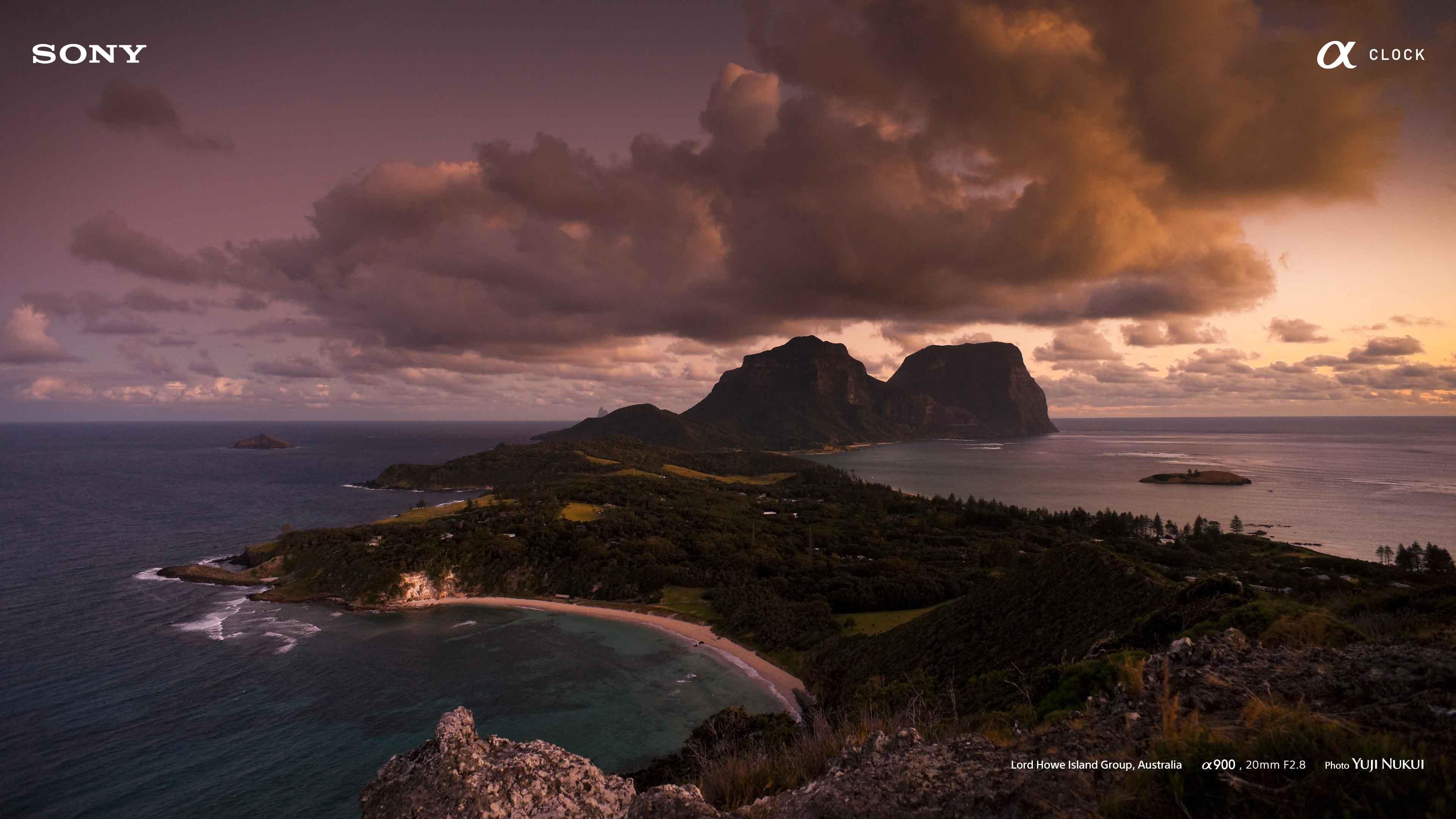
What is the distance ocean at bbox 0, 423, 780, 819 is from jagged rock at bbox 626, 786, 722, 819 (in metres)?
26.1

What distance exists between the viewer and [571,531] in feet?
266

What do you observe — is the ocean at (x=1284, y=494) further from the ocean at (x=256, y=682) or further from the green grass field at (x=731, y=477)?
the green grass field at (x=731, y=477)

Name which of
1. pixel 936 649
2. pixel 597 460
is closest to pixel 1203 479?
pixel 597 460

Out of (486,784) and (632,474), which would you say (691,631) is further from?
(632,474)

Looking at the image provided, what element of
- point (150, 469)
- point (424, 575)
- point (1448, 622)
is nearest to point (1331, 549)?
point (1448, 622)

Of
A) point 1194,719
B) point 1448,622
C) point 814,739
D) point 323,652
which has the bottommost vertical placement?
point 323,652

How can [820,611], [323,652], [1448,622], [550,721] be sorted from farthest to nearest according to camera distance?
[820,611] → [323,652] → [550,721] → [1448,622]

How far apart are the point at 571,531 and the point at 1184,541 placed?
89641 mm

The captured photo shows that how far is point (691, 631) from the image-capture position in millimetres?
54500

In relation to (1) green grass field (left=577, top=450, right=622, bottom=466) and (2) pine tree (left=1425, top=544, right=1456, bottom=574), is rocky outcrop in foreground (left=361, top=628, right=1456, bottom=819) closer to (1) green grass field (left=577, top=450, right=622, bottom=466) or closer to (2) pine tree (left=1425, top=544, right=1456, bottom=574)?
(2) pine tree (left=1425, top=544, right=1456, bottom=574)

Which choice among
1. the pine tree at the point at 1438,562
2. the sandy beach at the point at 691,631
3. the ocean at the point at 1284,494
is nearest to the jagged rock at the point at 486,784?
the sandy beach at the point at 691,631

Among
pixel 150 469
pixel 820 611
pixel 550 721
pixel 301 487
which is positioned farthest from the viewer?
pixel 150 469

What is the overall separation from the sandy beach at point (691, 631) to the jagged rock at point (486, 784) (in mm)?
29377

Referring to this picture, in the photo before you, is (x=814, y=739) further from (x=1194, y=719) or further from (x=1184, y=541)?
(x=1184, y=541)
